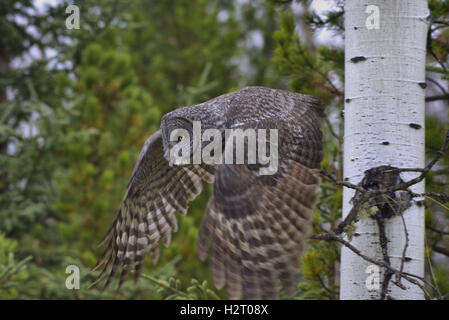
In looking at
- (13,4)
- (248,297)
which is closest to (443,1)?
(248,297)

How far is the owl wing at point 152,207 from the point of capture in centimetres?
375

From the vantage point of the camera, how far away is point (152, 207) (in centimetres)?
395

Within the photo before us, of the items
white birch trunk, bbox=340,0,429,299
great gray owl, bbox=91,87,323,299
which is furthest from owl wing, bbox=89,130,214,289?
white birch trunk, bbox=340,0,429,299

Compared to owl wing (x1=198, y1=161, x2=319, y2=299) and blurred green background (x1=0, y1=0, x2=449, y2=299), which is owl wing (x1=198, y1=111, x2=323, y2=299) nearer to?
owl wing (x1=198, y1=161, x2=319, y2=299)

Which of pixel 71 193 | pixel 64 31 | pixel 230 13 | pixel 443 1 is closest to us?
pixel 443 1

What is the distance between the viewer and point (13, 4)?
641 centimetres

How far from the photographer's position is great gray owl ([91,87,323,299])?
243cm

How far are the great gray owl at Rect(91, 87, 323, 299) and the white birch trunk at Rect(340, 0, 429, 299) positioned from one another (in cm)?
30

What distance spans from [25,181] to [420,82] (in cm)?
496

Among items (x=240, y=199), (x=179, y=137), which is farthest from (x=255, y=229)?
(x=179, y=137)

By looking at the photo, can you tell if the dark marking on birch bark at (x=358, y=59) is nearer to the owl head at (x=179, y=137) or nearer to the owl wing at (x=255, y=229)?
the owl wing at (x=255, y=229)

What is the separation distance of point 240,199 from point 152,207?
149 centimetres

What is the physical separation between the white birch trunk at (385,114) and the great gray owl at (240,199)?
30cm

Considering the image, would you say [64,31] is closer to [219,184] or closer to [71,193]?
[71,193]
